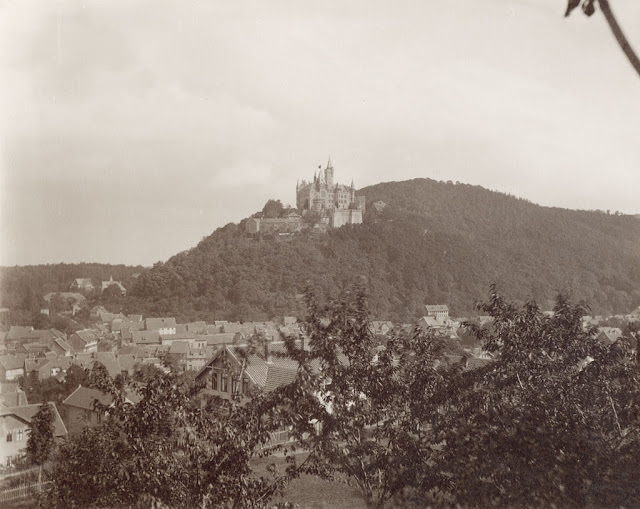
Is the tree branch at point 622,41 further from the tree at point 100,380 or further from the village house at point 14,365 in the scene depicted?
the village house at point 14,365

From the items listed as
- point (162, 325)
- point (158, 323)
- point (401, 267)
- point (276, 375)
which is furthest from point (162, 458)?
point (401, 267)

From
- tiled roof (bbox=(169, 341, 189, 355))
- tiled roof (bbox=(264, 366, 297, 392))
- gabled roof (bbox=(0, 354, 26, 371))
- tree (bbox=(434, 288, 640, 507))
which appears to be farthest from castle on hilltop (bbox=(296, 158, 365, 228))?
tree (bbox=(434, 288, 640, 507))

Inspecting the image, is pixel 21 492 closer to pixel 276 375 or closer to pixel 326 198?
pixel 276 375

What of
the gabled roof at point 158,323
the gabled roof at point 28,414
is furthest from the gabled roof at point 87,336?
the gabled roof at point 28,414

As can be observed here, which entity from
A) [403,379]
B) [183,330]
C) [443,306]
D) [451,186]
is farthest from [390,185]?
[403,379]

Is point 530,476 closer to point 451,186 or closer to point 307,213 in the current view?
point 307,213

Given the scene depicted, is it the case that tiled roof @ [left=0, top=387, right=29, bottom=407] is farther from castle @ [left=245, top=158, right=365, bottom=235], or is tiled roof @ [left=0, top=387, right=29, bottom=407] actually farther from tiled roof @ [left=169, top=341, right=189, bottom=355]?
castle @ [left=245, top=158, right=365, bottom=235]
